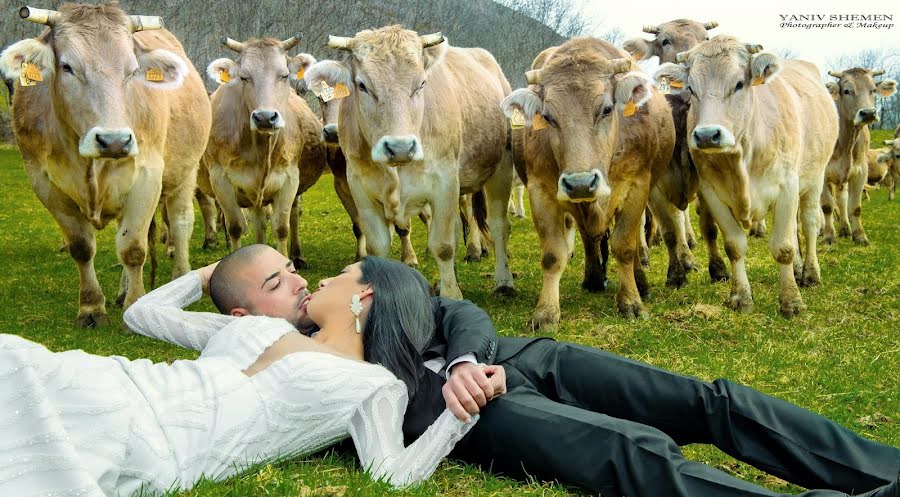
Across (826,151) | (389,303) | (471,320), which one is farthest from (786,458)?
(826,151)

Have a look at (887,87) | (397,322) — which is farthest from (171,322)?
Result: (887,87)

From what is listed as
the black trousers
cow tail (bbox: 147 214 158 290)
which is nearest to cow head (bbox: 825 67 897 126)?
cow tail (bbox: 147 214 158 290)

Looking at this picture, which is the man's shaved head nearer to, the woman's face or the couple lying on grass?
the couple lying on grass

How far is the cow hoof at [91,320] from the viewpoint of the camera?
7.62 m

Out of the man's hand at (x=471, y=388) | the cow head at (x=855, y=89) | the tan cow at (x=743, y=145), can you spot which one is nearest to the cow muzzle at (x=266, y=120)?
the tan cow at (x=743, y=145)

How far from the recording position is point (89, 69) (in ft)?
23.7

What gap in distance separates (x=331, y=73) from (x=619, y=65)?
2479 mm

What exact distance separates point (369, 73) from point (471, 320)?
429 cm

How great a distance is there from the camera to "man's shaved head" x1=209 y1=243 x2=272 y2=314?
4234 millimetres

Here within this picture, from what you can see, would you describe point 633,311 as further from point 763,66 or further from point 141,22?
point 141,22

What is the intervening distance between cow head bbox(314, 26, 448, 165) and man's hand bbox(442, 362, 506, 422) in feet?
13.0

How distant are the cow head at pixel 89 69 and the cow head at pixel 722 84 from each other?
176 inches

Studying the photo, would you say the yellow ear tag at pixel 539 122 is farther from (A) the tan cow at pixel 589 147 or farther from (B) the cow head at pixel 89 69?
(B) the cow head at pixel 89 69

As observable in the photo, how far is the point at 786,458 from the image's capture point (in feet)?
11.6
